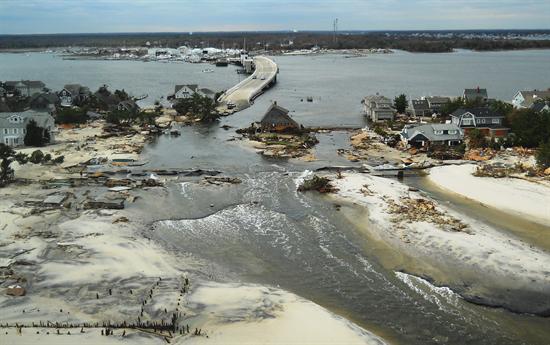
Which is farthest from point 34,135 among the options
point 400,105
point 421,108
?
point 421,108

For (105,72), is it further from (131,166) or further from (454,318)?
(454,318)

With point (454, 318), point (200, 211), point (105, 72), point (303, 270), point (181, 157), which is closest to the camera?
point (454, 318)

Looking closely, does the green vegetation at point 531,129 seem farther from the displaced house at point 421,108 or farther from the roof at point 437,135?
the displaced house at point 421,108

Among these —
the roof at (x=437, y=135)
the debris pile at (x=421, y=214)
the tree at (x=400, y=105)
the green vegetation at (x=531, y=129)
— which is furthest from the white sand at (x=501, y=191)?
the tree at (x=400, y=105)

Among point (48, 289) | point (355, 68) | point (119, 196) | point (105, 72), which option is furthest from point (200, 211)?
point (355, 68)

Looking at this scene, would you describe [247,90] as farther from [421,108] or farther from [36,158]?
[36,158]

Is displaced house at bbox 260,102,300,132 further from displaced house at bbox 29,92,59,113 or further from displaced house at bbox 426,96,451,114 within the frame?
displaced house at bbox 29,92,59,113
